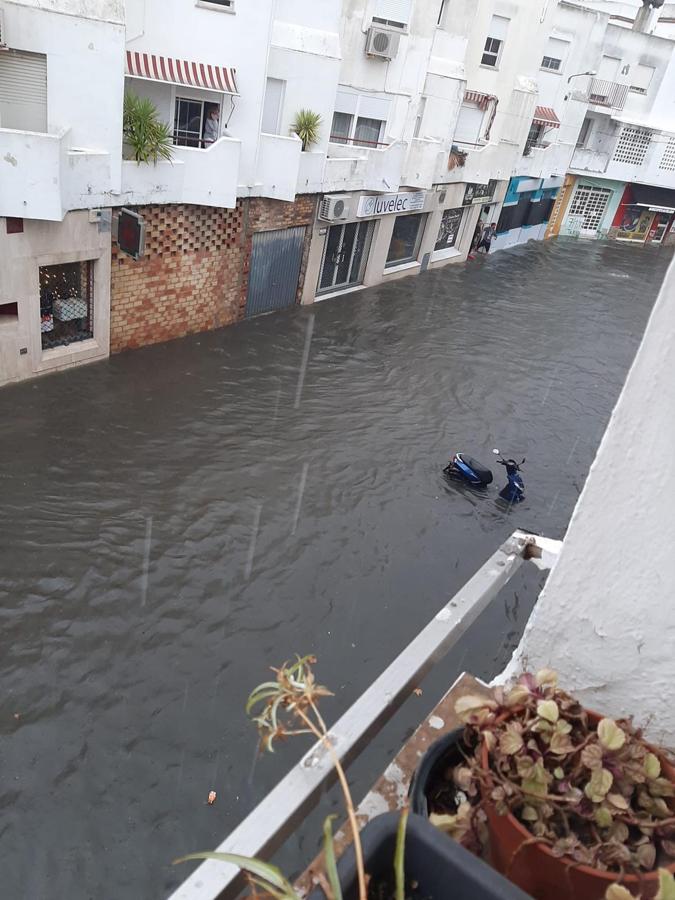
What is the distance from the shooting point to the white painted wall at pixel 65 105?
9.81m

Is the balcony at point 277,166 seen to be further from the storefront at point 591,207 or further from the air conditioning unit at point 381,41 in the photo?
the storefront at point 591,207

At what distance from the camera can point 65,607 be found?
800 centimetres

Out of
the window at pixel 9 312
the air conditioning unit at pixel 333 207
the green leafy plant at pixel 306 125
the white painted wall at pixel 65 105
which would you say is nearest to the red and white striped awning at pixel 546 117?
the air conditioning unit at pixel 333 207

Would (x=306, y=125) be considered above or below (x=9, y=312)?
above

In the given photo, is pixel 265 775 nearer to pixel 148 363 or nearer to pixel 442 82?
pixel 148 363

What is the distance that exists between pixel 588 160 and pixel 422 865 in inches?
1648

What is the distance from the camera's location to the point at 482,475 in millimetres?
11781

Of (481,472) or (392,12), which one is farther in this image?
(392,12)

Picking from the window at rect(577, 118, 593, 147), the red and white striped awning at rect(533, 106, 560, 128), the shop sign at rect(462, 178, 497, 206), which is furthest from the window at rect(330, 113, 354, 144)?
the window at rect(577, 118, 593, 147)

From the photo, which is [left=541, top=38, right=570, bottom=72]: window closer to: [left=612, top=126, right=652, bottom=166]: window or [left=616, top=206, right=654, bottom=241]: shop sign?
[left=612, top=126, right=652, bottom=166]: window

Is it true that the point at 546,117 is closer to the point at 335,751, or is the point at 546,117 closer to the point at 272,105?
the point at 272,105

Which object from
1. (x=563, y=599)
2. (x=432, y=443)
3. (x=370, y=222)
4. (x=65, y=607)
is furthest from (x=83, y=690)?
(x=370, y=222)

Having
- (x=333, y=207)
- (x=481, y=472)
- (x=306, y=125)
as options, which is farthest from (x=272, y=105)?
(x=481, y=472)

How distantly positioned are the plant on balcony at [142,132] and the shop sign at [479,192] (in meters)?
16.7
